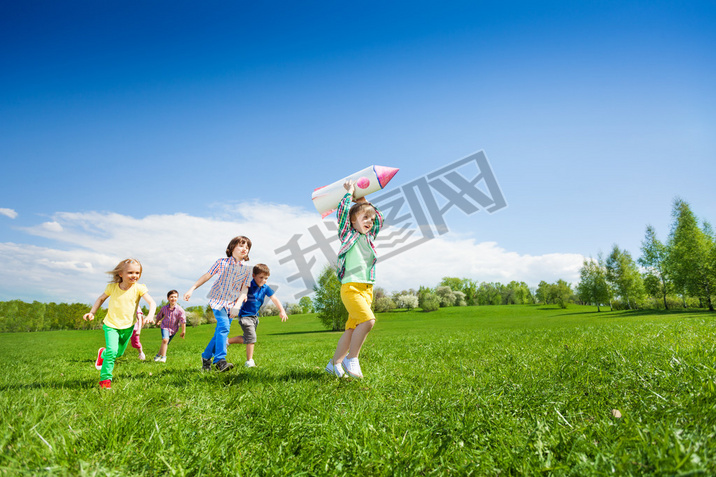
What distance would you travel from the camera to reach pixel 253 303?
7336 mm

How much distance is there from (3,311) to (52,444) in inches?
3704

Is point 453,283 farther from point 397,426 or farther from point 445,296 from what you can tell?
point 397,426

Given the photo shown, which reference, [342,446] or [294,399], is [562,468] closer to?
[342,446]

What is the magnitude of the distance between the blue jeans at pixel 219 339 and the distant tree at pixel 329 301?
103 ft

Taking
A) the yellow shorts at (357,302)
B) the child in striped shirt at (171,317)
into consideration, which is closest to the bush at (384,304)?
the child in striped shirt at (171,317)

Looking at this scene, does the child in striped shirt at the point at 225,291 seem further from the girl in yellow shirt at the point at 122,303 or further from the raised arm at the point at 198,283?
the girl in yellow shirt at the point at 122,303

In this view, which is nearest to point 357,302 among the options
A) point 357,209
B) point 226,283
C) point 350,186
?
point 357,209

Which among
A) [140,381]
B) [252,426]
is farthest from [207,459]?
[140,381]

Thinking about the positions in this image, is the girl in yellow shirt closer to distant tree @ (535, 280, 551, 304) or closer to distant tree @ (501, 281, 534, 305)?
distant tree @ (535, 280, 551, 304)

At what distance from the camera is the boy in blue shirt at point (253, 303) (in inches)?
283

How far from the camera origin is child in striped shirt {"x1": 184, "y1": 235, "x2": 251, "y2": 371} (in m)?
6.37

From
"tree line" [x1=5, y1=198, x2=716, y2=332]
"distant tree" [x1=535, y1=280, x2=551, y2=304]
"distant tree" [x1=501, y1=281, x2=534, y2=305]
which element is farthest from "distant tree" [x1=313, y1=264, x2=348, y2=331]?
"distant tree" [x1=501, y1=281, x2=534, y2=305]

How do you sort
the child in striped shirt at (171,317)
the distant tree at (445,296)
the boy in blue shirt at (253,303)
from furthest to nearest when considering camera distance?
1. the distant tree at (445,296)
2. the child in striped shirt at (171,317)
3. the boy in blue shirt at (253,303)

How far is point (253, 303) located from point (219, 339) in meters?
1.11
